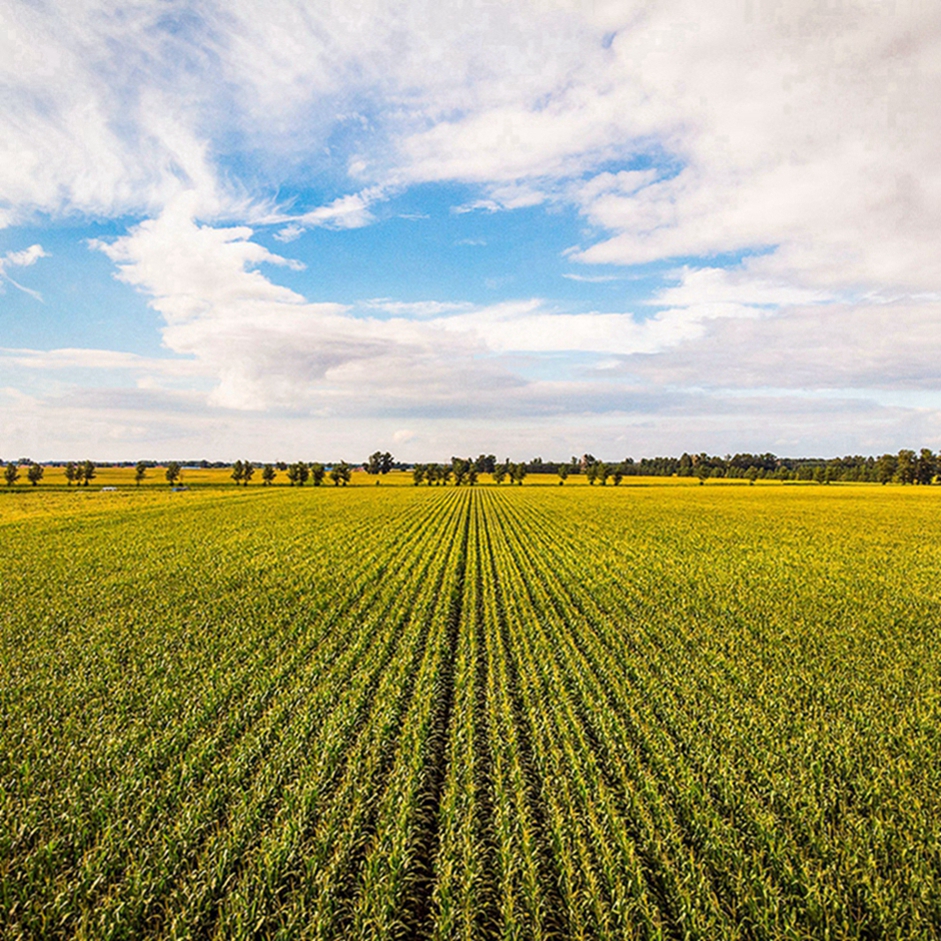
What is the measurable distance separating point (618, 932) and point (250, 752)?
5834mm

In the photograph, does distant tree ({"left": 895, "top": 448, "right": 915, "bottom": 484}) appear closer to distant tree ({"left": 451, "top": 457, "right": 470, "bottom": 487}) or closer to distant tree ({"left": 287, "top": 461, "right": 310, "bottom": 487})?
distant tree ({"left": 451, "top": 457, "right": 470, "bottom": 487})

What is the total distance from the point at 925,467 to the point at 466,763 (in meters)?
162

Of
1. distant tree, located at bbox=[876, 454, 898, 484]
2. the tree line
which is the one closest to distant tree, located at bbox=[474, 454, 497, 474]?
the tree line

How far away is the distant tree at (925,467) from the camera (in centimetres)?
12519

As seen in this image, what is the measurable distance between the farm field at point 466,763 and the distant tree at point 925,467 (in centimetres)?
14031

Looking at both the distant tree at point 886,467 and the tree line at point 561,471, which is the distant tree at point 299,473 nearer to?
the tree line at point 561,471

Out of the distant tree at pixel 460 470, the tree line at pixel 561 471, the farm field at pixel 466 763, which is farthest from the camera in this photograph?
the distant tree at pixel 460 470

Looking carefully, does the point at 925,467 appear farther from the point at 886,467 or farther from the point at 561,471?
the point at 561,471

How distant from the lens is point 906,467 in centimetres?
12512

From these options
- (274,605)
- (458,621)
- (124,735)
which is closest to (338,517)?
(274,605)

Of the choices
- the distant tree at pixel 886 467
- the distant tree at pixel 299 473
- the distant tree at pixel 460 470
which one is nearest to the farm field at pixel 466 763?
the distant tree at pixel 299 473

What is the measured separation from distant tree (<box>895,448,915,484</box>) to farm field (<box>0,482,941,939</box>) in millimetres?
138209

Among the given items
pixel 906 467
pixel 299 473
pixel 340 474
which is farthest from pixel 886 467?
pixel 299 473

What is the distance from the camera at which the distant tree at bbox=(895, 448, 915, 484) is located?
125 m
